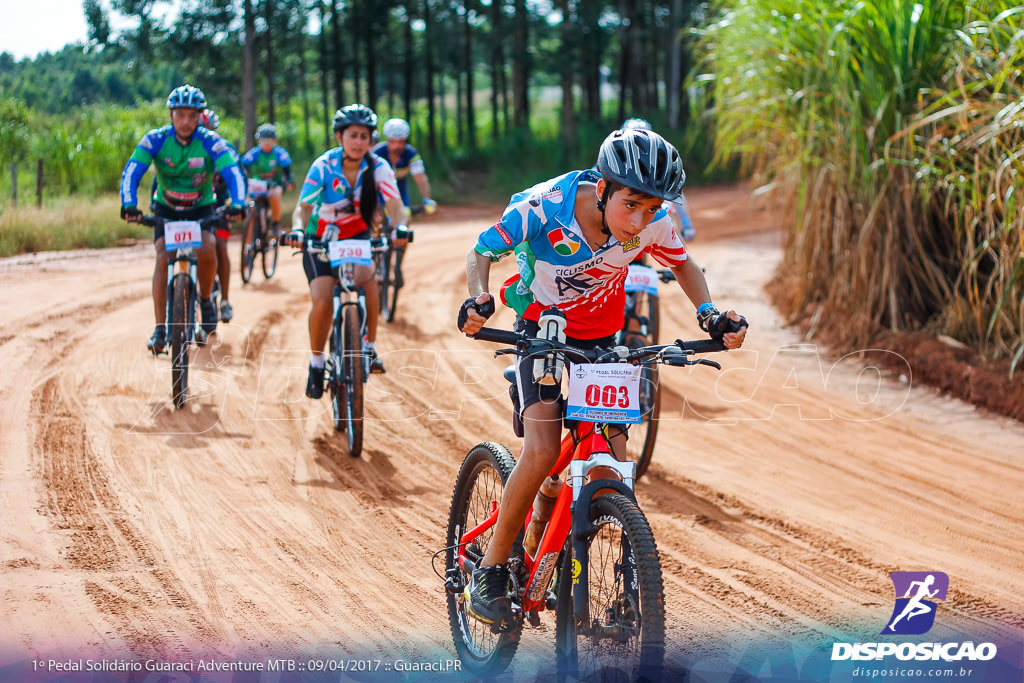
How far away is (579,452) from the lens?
3502 mm

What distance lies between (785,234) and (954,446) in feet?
16.6

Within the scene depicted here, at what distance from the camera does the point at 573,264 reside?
3764mm

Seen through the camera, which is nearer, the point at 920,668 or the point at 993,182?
the point at 920,668

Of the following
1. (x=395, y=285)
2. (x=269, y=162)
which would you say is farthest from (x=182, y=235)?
(x=269, y=162)

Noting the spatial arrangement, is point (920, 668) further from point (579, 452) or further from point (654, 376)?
point (654, 376)

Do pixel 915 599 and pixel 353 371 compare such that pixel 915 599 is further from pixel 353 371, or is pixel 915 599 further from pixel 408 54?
pixel 408 54

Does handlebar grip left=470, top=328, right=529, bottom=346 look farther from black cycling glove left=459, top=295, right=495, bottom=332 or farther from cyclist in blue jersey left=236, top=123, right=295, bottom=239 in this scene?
cyclist in blue jersey left=236, top=123, right=295, bottom=239

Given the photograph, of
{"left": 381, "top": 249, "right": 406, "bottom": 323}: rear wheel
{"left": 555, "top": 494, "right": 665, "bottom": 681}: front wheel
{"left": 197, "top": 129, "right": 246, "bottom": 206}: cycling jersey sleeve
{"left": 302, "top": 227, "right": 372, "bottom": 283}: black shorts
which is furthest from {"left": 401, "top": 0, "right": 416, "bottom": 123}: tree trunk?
{"left": 555, "top": 494, "right": 665, "bottom": 681}: front wheel

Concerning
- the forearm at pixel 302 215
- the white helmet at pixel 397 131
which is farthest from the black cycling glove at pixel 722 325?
the white helmet at pixel 397 131

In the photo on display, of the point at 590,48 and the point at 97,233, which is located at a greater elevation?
the point at 590,48

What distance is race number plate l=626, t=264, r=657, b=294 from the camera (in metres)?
7.22

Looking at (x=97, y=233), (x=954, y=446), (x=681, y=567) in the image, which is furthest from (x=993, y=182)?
(x=97, y=233)

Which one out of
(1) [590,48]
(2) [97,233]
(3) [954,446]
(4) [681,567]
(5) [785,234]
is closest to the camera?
(4) [681,567]

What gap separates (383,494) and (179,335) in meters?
2.66
